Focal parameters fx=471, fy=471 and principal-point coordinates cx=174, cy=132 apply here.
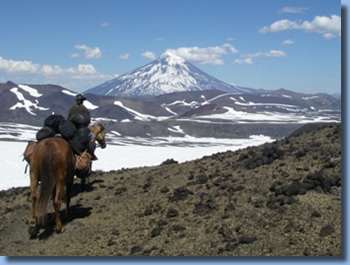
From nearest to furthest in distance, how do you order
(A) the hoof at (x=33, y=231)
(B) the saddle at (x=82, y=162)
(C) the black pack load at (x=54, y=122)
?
(A) the hoof at (x=33, y=231) < (B) the saddle at (x=82, y=162) < (C) the black pack load at (x=54, y=122)

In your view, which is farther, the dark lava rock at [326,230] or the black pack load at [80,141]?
the black pack load at [80,141]

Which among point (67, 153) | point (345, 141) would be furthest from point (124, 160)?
point (345, 141)

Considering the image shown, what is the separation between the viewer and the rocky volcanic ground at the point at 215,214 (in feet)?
30.7

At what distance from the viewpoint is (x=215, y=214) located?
11.3 meters

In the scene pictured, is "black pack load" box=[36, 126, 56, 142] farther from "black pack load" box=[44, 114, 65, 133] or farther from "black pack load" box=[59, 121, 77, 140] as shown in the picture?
"black pack load" box=[59, 121, 77, 140]

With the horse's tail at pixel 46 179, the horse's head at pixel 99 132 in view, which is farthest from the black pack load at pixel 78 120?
the horse's head at pixel 99 132

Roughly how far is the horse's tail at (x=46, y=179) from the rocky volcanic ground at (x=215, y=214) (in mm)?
826

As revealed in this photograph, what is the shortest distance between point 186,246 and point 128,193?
19.2 feet

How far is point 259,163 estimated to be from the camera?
1510cm

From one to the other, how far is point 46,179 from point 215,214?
162 inches

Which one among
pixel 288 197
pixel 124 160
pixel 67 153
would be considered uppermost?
pixel 67 153

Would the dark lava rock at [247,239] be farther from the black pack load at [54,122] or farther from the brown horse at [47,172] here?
the black pack load at [54,122]

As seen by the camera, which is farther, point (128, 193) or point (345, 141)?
point (128, 193)

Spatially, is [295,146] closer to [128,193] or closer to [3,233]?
[128,193]
